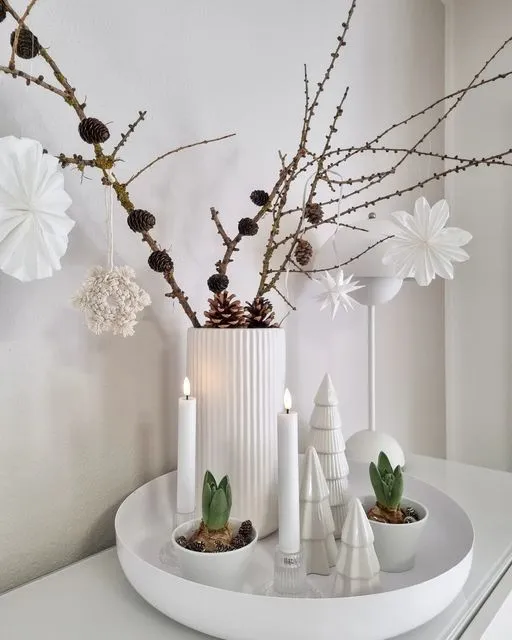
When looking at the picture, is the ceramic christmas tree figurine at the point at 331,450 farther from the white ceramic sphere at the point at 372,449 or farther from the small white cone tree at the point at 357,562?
the white ceramic sphere at the point at 372,449

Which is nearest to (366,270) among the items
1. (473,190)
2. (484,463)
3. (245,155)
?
(245,155)

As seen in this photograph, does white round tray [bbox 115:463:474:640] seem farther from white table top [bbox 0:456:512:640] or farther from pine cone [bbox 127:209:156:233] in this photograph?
pine cone [bbox 127:209:156:233]

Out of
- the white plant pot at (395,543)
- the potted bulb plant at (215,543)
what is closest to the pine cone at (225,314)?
the potted bulb plant at (215,543)

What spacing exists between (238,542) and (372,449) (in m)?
0.54

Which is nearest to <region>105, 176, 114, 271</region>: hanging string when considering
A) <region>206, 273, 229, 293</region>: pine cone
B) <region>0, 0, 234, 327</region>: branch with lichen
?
<region>0, 0, 234, 327</region>: branch with lichen

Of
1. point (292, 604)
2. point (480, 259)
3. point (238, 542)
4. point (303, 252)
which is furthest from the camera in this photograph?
point (480, 259)

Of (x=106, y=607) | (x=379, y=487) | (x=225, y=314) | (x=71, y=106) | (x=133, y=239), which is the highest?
(x=71, y=106)

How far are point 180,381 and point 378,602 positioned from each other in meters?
0.48

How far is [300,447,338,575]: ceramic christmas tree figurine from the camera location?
2.18 feet

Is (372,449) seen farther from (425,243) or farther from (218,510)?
(218,510)

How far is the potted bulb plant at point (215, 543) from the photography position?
57cm

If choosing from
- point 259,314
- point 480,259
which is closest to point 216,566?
point 259,314

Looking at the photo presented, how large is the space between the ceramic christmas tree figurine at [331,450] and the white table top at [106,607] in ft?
0.62

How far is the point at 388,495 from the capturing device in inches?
26.9
